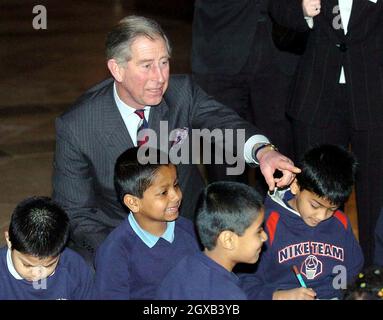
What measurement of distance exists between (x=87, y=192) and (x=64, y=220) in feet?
1.41

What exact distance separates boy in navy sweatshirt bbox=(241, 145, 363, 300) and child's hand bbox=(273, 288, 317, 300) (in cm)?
22

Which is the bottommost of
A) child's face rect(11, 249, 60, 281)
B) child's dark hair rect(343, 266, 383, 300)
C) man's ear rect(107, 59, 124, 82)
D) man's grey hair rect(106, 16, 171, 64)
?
child's dark hair rect(343, 266, 383, 300)

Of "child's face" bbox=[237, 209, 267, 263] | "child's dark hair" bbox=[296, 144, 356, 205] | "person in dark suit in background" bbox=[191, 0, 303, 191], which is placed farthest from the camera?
"person in dark suit in background" bbox=[191, 0, 303, 191]

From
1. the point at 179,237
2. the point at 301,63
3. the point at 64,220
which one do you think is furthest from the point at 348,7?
the point at 64,220

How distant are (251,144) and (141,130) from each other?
444 mm

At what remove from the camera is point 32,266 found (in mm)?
3211

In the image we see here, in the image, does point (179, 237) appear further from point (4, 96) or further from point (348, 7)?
point (4, 96)

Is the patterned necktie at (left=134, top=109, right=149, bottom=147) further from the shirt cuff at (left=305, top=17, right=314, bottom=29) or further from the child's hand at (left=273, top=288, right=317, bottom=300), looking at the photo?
the child's hand at (left=273, top=288, right=317, bottom=300)

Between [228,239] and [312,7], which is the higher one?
[312,7]

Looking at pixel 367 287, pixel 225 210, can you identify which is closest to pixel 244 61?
pixel 225 210

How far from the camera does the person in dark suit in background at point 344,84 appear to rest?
376cm

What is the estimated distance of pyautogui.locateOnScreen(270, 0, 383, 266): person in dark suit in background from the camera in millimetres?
3762

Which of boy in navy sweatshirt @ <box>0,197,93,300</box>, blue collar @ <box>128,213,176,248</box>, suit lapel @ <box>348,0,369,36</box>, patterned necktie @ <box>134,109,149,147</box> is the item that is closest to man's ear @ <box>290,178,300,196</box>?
blue collar @ <box>128,213,176,248</box>

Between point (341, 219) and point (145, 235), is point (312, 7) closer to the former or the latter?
point (341, 219)
